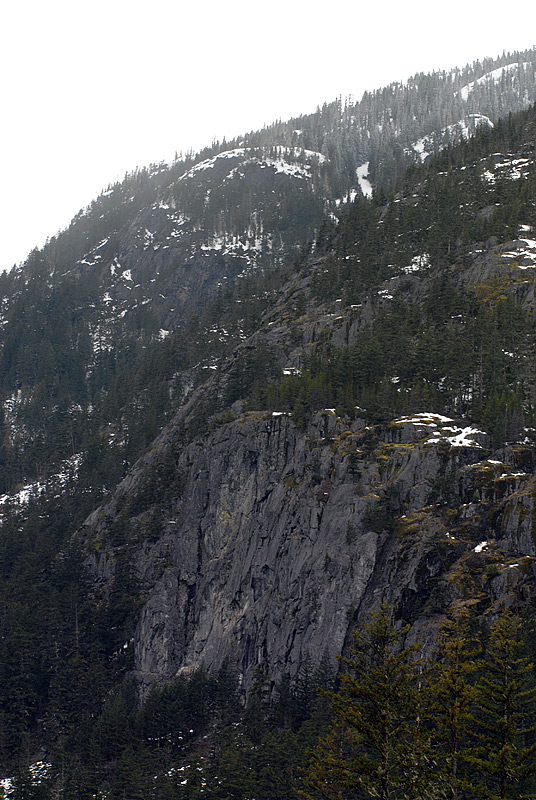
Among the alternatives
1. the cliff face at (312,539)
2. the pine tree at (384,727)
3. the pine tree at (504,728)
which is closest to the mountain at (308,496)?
the cliff face at (312,539)

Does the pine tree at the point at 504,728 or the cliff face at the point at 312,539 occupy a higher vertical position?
the pine tree at the point at 504,728

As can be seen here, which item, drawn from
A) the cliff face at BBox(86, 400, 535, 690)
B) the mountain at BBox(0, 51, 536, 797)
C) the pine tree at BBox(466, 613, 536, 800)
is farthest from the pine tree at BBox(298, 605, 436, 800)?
the cliff face at BBox(86, 400, 535, 690)

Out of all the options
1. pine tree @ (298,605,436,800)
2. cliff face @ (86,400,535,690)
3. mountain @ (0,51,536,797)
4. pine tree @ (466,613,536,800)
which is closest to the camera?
pine tree @ (298,605,436,800)

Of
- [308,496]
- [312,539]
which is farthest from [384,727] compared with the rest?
[308,496]

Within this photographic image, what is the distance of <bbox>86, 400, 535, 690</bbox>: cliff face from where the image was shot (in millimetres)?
81688

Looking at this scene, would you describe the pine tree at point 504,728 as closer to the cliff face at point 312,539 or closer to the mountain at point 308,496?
the mountain at point 308,496

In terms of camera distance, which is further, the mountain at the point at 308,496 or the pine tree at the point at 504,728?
the mountain at the point at 308,496

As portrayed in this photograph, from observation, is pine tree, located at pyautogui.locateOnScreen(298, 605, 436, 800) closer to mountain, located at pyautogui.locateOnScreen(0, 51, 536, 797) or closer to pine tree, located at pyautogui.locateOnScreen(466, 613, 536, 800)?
pine tree, located at pyautogui.locateOnScreen(466, 613, 536, 800)

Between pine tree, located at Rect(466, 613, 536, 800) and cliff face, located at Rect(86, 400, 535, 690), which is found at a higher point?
A: pine tree, located at Rect(466, 613, 536, 800)

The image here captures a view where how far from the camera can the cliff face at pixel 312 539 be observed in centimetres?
8169

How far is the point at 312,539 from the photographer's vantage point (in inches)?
3711

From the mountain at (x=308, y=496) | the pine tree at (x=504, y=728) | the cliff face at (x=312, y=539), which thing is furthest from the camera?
the mountain at (x=308, y=496)

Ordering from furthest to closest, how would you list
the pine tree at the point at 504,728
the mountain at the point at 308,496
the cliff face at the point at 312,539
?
the mountain at the point at 308,496 → the cliff face at the point at 312,539 → the pine tree at the point at 504,728

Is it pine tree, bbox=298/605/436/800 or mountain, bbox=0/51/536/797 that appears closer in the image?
pine tree, bbox=298/605/436/800
